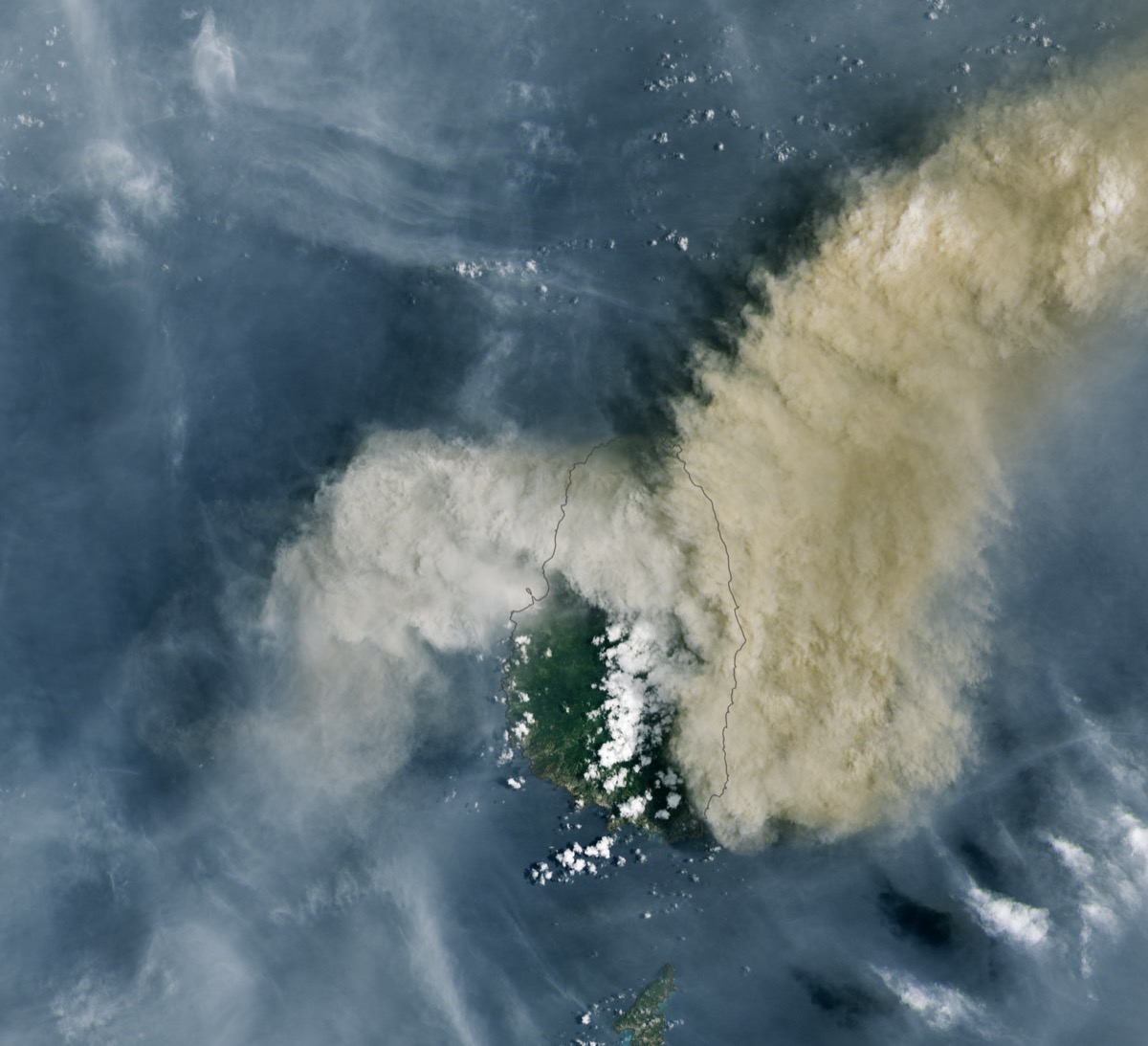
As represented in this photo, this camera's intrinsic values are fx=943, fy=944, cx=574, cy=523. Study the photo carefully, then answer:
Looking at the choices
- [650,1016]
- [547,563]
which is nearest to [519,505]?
[547,563]

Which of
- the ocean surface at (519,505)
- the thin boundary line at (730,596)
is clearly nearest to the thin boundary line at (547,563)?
the ocean surface at (519,505)

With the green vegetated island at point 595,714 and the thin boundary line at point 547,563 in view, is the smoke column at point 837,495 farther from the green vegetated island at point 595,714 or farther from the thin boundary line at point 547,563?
the green vegetated island at point 595,714

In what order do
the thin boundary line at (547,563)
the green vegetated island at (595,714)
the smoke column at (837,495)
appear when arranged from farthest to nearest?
the green vegetated island at (595,714) < the thin boundary line at (547,563) < the smoke column at (837,495)

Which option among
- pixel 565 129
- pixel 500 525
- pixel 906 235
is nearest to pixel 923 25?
pixel 906 235

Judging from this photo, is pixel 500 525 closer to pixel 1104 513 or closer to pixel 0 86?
pixel 1104 513

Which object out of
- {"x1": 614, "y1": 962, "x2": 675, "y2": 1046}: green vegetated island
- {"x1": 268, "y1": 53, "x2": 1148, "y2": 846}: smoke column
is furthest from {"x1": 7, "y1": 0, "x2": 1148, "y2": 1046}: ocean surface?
{"x1": 614, "y1": 962, "x2": 675, "y2": 1046}: green vegetated island

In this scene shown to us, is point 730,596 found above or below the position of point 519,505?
below

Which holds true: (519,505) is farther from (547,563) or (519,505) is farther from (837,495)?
(837,495)
